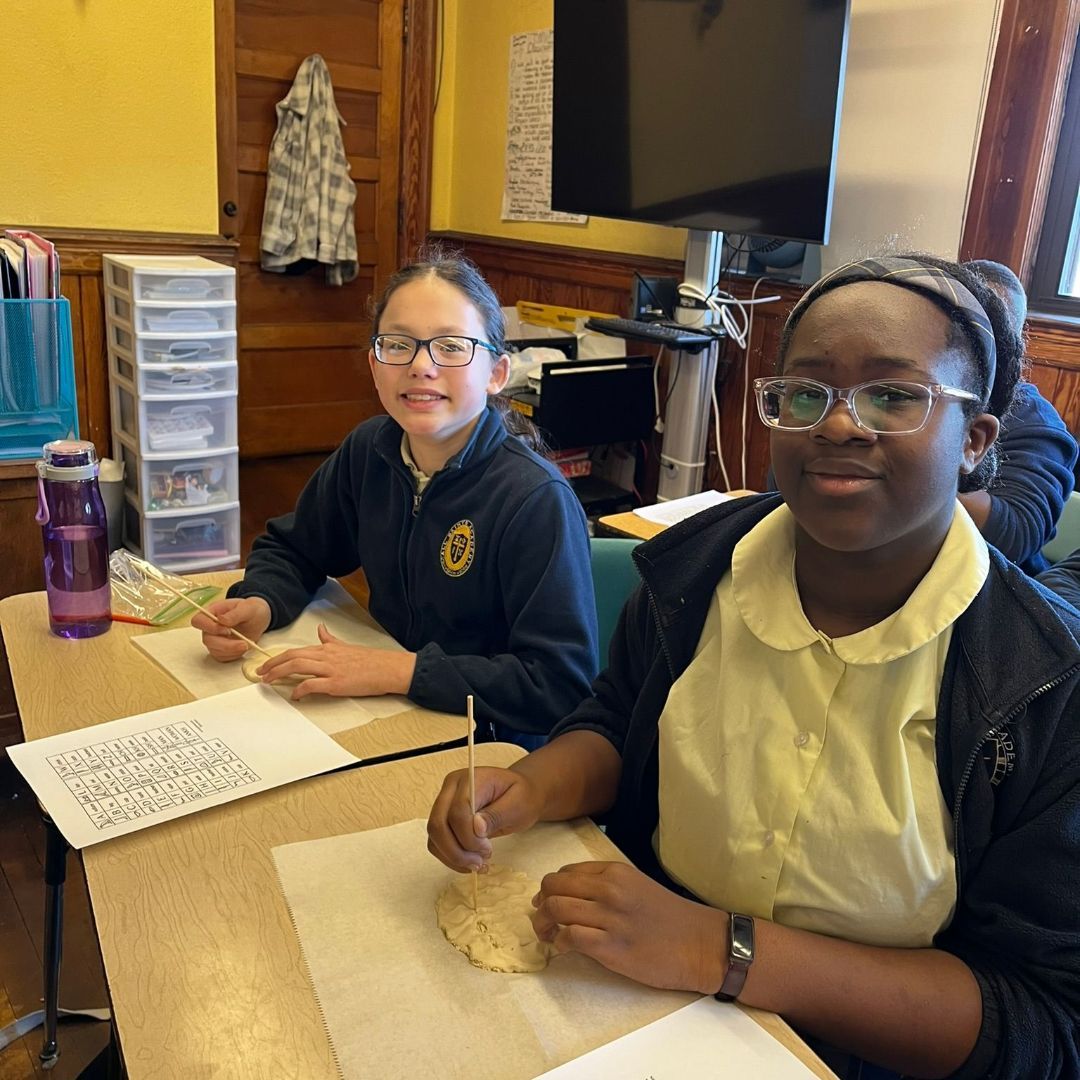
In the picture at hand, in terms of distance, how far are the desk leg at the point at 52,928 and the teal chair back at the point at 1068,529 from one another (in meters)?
1.92

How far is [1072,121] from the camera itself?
7.66 feet

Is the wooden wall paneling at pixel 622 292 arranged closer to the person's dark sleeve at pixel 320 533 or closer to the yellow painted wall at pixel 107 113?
the yellow painted wall at pixel 107 113

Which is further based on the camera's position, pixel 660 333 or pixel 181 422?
pixel 181 422

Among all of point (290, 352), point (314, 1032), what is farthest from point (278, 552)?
point (290, 352)

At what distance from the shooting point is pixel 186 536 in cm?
302

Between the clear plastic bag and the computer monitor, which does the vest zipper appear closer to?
the clear plastic bag

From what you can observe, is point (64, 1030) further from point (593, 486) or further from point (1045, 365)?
point (1045, 365)

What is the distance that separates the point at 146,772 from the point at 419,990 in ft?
1.39

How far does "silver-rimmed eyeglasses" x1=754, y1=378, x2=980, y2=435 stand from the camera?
80 centimetres

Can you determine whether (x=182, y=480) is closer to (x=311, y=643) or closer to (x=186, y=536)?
(x=186, y=536)

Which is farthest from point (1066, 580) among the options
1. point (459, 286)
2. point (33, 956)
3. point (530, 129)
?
point (530, 129)

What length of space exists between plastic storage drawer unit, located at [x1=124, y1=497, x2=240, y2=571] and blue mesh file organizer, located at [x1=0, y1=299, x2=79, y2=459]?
667 mm

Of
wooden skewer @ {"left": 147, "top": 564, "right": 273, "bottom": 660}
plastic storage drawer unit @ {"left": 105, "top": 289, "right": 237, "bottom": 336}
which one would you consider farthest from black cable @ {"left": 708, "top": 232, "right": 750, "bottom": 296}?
wooden skewer @ {"left": 147, "top": 564, "right": 273, "bottom": 660}

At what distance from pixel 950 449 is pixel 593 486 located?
2535 millimetres
